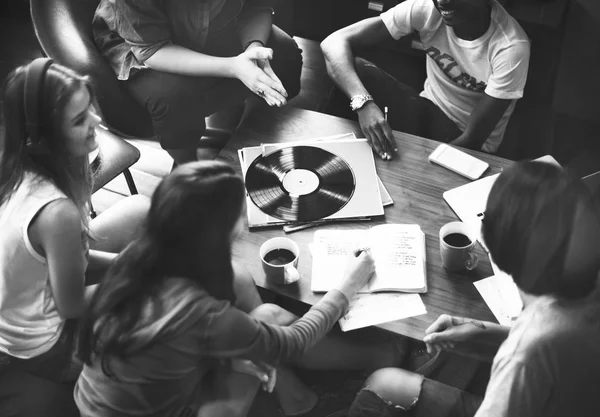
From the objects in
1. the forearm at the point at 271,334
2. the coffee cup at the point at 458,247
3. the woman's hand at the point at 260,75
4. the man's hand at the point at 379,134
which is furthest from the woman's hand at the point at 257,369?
the woman's hand at the point at 260,75

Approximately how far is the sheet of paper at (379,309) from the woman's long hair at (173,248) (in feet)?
0.93

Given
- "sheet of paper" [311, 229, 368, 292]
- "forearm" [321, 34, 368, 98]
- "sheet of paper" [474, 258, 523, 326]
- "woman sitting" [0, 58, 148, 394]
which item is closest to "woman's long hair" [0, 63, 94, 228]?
"woman sitting" [0, 58, 148, 394]

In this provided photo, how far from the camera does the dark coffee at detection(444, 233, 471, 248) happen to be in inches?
50.9

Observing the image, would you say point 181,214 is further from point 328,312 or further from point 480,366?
point 480,366

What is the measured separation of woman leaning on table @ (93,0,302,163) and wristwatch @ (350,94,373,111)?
18 centimetres

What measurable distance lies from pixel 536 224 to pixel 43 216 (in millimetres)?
875

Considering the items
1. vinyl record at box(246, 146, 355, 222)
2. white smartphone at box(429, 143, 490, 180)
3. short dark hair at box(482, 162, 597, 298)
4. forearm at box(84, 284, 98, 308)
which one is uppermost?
short dark hair at box(482, 162, 597, 298)

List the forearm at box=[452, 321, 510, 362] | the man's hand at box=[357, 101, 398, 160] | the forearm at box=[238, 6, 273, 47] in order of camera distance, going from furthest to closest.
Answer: the forearm at box=[238, 6, 273, 47] < the man's hand at box=[357, 101, 398, 160] < the forearm at box=[452, 321, 510, 362]

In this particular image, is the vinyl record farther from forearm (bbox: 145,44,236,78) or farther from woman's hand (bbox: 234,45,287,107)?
forearm (bbox: 145,44,236,78)

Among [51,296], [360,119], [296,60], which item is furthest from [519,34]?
[51,296]

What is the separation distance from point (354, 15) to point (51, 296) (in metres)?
1.63

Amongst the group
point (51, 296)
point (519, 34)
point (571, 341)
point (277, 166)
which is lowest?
point (51, 296)

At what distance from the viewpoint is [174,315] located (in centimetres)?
102

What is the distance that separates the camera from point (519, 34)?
1.63 meters
